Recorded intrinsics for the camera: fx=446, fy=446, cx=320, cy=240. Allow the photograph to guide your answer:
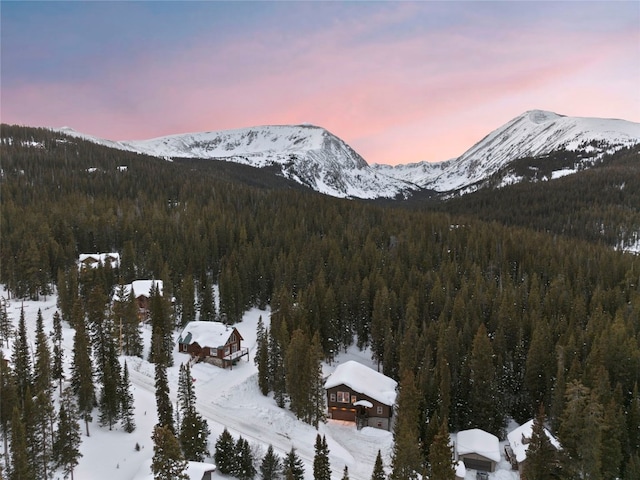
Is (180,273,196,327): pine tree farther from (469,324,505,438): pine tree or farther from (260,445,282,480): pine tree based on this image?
(469,324,505,438): pine tree

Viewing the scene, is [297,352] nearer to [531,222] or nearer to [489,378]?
[489,378]

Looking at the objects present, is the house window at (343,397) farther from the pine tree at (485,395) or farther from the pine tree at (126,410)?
the pine tree at (126,410)

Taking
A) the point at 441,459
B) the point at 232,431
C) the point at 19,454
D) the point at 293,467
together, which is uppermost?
the point at 19,454

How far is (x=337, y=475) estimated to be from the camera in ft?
139

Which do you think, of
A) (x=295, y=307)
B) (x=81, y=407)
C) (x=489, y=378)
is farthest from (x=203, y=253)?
(x=489, y=378)

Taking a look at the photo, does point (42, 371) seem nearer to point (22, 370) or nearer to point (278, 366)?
point (22, 370)

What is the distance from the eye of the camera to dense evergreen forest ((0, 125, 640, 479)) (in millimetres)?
52906

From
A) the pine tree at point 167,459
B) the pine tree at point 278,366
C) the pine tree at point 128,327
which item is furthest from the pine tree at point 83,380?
the pine tree at point 278,366

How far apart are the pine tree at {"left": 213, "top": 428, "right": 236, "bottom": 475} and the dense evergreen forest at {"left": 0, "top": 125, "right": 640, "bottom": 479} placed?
50.0 ft

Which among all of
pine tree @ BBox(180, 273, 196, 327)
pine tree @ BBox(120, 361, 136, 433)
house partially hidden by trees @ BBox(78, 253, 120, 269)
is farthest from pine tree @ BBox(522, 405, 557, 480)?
house partially hidden by trees @ BBox(78, 253, 120, 269)

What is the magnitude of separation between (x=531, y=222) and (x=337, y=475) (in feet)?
562

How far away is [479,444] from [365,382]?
15.0 m

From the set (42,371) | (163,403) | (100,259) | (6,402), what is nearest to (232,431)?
(163,403)

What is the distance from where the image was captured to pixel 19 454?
105 feet
